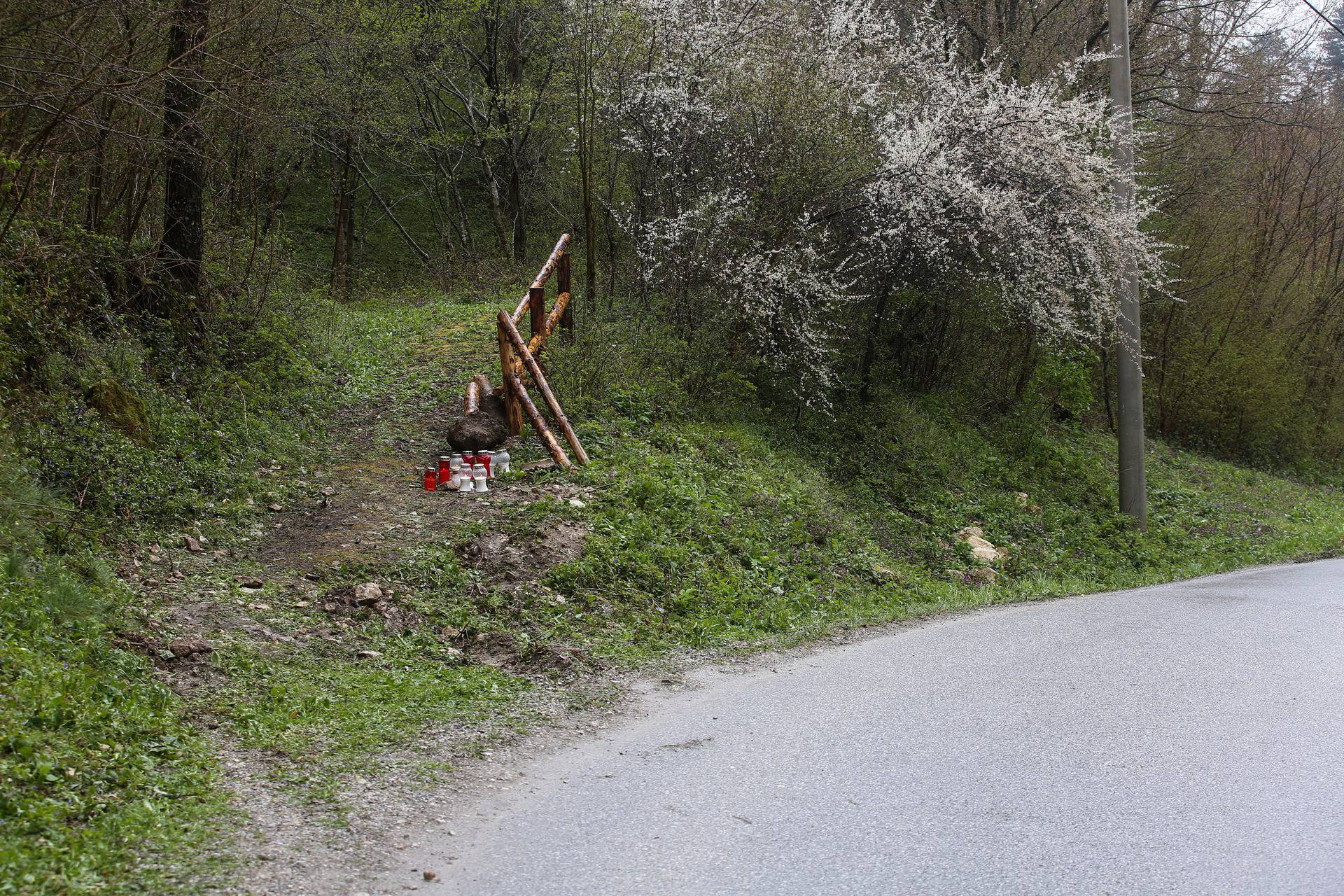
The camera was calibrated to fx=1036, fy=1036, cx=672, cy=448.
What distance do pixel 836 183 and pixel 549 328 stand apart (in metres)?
4.58

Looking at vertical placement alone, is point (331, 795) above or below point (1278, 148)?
below

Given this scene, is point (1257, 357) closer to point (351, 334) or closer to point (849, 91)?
point (849, 91)

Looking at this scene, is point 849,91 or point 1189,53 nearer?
point 849,91

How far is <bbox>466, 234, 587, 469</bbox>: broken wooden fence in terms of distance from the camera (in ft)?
34.6

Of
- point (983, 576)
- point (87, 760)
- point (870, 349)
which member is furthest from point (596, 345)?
point (87, 760)

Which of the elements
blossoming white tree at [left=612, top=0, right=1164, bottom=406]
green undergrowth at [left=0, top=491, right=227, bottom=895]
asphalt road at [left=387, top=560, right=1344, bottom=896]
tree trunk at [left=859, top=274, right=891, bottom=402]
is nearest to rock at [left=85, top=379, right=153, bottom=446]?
green undergrowth at [left=0, top=491, right=227, bottom=895]

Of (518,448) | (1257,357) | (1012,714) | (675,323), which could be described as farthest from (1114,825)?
(1257,357)

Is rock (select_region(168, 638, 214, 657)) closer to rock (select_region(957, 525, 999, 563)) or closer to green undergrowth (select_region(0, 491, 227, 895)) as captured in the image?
green undergrowth (select_region(0, 491, 227, 895))

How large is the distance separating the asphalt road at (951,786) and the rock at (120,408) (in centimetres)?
546

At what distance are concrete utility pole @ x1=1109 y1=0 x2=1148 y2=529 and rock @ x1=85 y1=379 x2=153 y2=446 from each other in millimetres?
11871

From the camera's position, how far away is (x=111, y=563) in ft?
23.2

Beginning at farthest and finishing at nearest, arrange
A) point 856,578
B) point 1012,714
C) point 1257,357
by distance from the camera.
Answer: point 1257,357 → point 856,578 → point 1012,714

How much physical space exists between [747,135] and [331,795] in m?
11.3

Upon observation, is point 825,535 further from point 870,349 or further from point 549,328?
point 870,349
